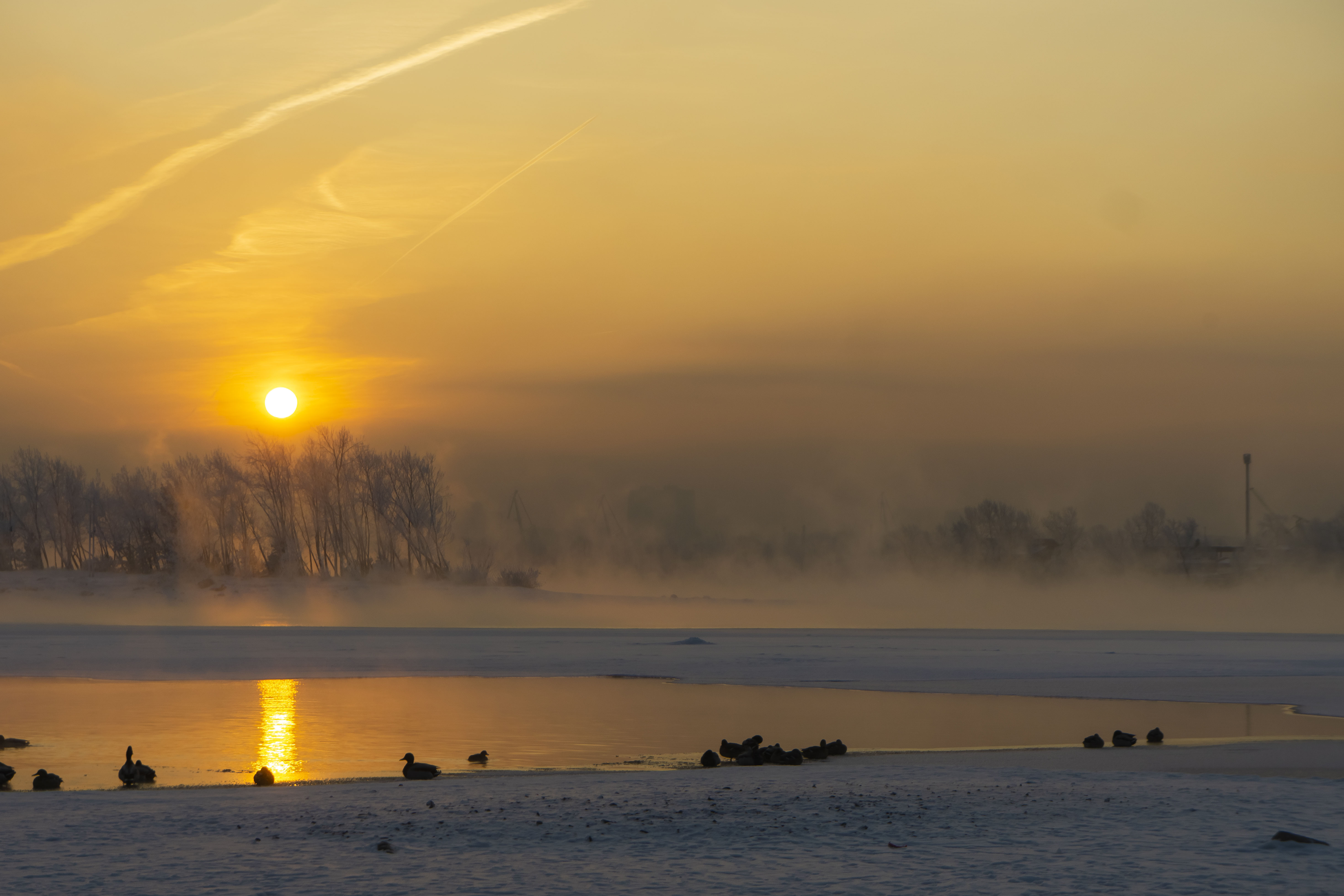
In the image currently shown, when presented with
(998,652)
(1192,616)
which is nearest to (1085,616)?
(1192,616)

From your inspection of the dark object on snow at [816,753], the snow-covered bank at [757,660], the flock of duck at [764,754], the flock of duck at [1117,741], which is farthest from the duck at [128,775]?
the snow-covered bank at [757,660]

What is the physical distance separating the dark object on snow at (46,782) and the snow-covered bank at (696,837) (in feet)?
2.16

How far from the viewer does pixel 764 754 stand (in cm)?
1956

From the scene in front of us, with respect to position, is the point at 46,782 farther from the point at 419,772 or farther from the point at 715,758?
the point at 715,758

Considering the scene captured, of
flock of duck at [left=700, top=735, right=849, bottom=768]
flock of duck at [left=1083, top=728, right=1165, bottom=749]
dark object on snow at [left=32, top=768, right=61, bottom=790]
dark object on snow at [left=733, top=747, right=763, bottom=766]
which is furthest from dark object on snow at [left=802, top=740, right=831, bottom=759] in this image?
dark object on snow at [left=32, top=768, right=61, bottom=790]

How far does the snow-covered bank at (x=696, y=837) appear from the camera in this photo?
10945mm

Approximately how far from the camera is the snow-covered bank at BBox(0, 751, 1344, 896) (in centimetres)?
1095

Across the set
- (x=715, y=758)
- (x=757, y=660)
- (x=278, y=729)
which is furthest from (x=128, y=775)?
(x=757, y=660)

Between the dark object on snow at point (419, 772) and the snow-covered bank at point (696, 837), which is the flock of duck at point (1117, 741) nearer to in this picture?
the snow-covered bank at point (696, 837)

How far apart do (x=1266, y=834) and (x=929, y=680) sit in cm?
2395

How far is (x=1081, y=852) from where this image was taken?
12148 millimetres

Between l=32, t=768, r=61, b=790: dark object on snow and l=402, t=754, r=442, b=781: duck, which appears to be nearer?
l=32, t=768, r=61, b=790: dark object on snow

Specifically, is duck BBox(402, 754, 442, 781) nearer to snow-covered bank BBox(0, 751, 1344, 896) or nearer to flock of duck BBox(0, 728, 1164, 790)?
flock of duck BBox(0, 728, 1164, 790)

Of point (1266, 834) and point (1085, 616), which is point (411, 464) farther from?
point (1266, 834)
